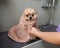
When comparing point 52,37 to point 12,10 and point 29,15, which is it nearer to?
point 29,15

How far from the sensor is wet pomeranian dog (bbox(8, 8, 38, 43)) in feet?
3.57

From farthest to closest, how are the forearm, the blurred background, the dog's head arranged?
the blurred background, the dog's head, the forearm

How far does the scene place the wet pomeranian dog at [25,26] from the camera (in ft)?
3.57

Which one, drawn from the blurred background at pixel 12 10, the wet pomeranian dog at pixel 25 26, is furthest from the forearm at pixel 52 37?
the blurred background at pixel 12 10

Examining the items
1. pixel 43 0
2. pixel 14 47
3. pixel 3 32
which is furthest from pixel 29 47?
pixel 43 0

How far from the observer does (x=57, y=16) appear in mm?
1640

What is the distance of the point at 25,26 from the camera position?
1104 mm

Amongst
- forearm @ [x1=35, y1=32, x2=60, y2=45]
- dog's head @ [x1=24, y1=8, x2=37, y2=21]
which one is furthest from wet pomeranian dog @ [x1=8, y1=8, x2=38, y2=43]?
forearm @ [x1=35, y1=32, x2=60, y2=45]

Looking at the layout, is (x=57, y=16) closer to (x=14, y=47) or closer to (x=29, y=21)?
(x=29, y=21)

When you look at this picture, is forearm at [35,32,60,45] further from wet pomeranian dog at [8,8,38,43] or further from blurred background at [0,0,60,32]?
blurred background at [0,0,60,32]

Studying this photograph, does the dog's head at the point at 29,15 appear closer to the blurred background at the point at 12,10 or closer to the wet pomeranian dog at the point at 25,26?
the wet pomeranian dog at the point at 25,26

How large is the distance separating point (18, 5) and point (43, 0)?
0.29 m

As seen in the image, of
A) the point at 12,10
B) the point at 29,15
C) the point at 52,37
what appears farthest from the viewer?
the point at 12,10

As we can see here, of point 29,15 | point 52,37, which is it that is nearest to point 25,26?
point 29,15
